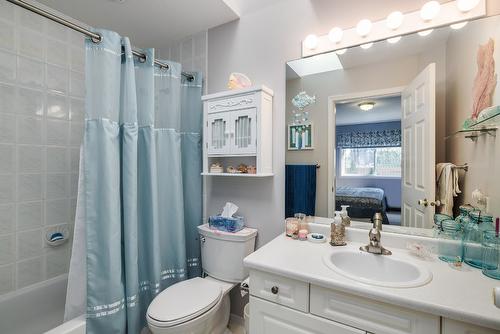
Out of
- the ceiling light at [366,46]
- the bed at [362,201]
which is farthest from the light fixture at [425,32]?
the bed at [362,201]

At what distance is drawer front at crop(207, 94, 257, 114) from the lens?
157cm

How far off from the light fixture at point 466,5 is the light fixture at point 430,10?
84 millimetres

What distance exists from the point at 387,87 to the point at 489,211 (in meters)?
0.76

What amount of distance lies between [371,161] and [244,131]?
2.62 ft

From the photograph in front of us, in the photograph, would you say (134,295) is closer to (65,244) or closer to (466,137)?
(65,244)

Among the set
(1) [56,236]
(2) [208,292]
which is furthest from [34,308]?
(2) [208,292]

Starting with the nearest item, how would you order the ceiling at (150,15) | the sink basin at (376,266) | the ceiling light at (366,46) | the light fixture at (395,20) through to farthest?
the sink basin at (376,266)
the light fixture at (395,20)
the ceiling light at (366,46)
the ceiling at (150,15)

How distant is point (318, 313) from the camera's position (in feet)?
3.25

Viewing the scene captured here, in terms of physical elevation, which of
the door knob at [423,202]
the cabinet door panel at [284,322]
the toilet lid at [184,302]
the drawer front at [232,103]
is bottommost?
the toilet lid at [184,302]

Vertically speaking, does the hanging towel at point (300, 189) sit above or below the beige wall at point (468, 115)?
below

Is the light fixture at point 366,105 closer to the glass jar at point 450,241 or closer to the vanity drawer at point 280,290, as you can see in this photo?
the glass jar at point 450,241

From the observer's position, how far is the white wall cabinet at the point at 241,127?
156cm

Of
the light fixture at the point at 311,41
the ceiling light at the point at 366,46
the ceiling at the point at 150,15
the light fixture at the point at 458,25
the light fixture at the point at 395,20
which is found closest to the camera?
the light fixture at the point at 458,25

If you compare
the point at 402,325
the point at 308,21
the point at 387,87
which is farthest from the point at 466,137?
the point at 308,21
